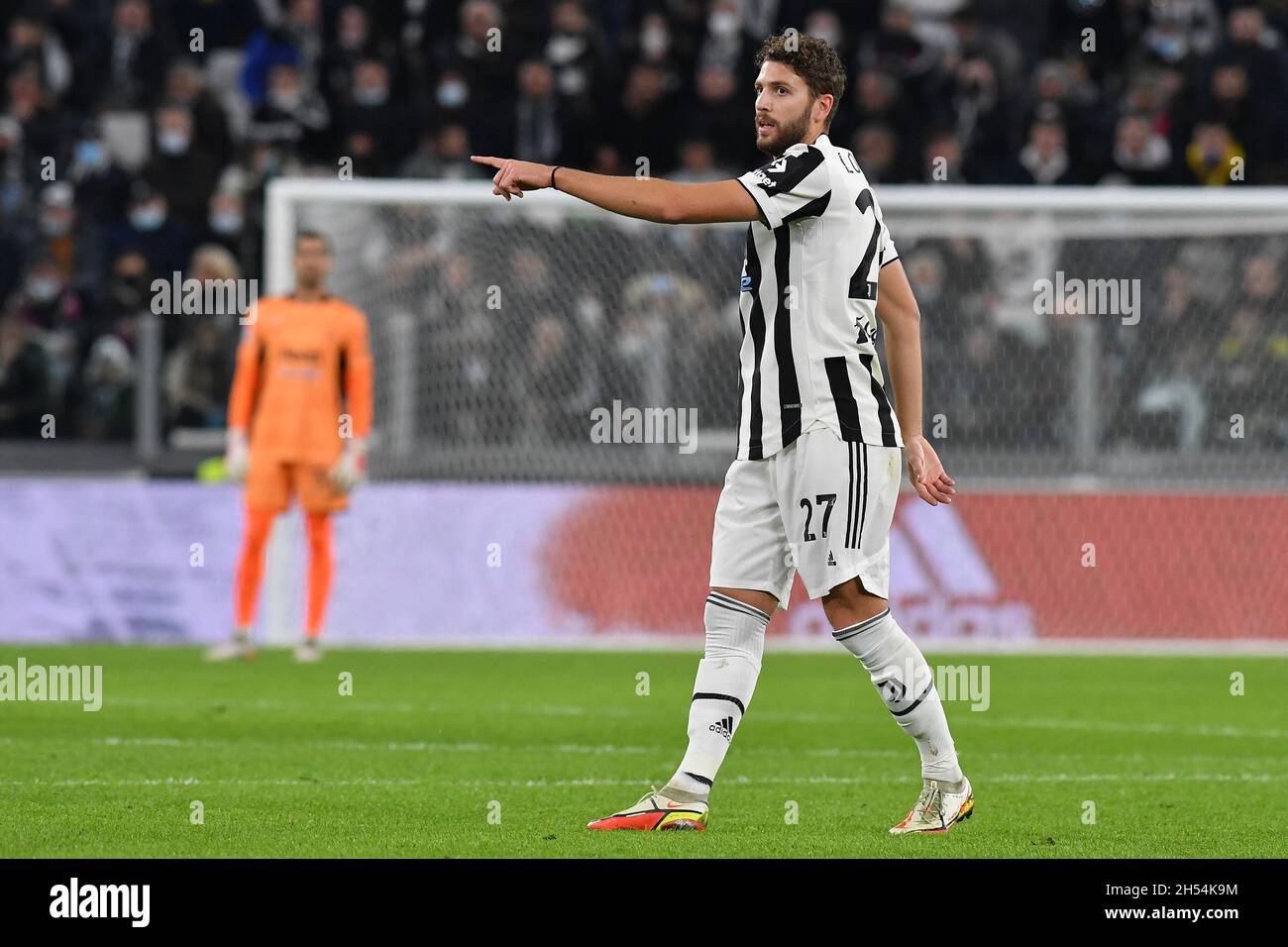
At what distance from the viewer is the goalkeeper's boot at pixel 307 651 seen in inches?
484

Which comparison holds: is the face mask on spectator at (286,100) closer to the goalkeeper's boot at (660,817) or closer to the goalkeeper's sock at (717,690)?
the goalkeeper's sock at (717,690)

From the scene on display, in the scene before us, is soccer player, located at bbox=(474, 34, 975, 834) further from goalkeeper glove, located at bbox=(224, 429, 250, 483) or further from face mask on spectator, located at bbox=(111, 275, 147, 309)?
face mask on spectator, located at bbox=(111, 275, 147, 309)

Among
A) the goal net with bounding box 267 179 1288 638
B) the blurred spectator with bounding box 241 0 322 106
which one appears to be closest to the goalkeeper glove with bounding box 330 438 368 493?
the goal net with bounding box 267 179 1288 638

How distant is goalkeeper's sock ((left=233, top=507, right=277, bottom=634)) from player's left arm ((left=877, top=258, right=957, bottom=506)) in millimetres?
6671

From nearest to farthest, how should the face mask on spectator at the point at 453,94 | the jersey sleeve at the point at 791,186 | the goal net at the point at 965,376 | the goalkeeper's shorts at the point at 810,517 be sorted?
the jersey sleeve at the point at 791,186
the goalkeeper's shorts at the point at 810,517
the goal net at the point at 965,376
the face mask on spectator at the point at 453,94

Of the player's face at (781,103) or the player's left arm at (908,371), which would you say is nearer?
the player's face at (781,103)

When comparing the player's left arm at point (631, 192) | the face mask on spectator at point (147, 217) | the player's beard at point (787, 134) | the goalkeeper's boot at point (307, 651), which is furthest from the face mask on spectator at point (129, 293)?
the player's left arm at point (631, 192)

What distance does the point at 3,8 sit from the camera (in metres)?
18.2

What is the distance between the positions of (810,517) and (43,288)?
11.1 metres

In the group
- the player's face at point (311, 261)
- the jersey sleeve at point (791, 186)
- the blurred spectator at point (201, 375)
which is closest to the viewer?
the jersey sleeve at point (791, 186)

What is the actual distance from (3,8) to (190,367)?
527 cm

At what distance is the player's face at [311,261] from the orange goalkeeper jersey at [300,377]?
0.21 metres

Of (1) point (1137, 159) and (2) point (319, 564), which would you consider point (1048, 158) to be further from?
(2) point (319, 564)

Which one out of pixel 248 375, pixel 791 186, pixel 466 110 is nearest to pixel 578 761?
pixel 791 186
